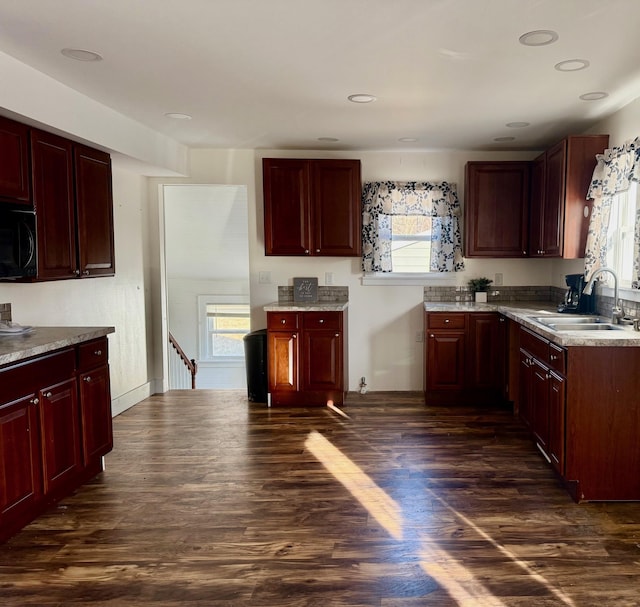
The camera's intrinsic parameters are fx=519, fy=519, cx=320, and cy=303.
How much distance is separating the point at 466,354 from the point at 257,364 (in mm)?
1963

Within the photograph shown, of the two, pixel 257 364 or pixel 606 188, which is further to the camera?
pixel 257 364

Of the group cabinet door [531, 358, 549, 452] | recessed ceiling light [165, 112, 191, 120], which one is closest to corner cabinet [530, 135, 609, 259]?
cabinet door [531, 358, 549, 452]

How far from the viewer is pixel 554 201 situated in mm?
4242

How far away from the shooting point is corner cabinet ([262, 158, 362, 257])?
493cm

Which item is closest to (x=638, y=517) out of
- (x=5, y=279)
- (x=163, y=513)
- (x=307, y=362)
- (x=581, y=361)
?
(x=581, y=361)

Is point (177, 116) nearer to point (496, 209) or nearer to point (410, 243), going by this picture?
point (410, 243)

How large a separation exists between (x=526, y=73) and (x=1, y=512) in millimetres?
3607

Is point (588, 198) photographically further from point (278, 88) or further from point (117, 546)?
point (117, 546)

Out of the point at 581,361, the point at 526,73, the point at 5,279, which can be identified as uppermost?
the point at 526,73

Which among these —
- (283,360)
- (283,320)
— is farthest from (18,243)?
(283,360)

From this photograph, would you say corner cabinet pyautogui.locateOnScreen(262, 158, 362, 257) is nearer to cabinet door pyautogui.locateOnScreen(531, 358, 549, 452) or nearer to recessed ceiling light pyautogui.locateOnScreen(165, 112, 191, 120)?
recessed ceiling light pyautogui.locateOnScreen(165, 112, 191, 120)

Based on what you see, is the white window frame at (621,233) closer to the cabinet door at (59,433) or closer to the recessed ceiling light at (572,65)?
the recessed ceiling light at (572,65)

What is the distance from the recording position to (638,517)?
2.71 metres

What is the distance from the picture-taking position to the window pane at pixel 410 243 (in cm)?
524
